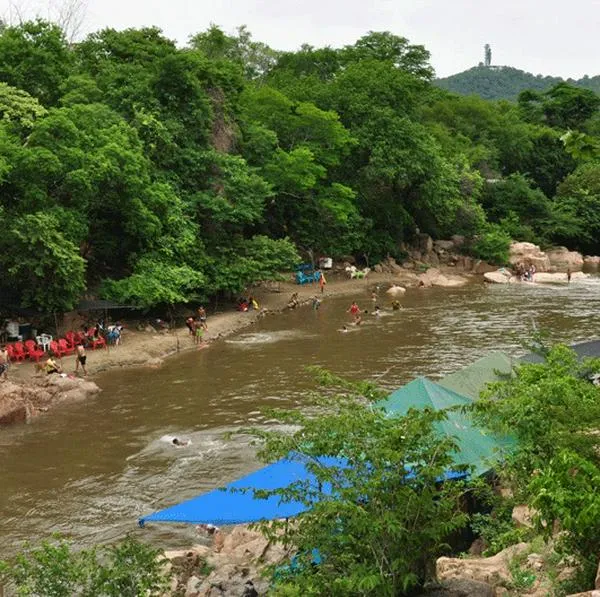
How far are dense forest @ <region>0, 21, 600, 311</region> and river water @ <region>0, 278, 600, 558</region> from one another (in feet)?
16.1

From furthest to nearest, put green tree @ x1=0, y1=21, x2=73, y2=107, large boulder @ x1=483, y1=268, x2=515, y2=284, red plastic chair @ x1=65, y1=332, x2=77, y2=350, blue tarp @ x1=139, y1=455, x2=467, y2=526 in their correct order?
large boulder @ x1=483, y1=268, x2=515, y2=284 < green tree @ x1=0, y1=21, x2=73, y2=107 < red plastic chair @ x1=65, y1=332, x2=77, y2=350 < blue tarp @ x1=139, y1=455, x2=467, y2=526

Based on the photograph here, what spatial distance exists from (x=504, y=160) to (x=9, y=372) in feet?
194

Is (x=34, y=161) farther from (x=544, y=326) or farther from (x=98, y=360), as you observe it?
(x=544, y=326)

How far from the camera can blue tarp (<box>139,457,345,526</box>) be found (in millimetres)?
12938

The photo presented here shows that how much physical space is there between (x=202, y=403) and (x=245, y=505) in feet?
35.2

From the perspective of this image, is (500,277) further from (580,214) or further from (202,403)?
(202,403)

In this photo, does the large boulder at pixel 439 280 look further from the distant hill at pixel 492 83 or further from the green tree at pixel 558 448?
the distant hill at pixel 492 83

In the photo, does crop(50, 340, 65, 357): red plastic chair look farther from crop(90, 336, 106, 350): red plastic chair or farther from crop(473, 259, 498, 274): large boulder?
crop(473, 259, 498, 274): large boulder

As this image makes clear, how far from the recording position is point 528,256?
5478cm

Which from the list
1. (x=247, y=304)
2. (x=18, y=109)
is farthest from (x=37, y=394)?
(x=247, y=304)

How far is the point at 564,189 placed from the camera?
66.8m

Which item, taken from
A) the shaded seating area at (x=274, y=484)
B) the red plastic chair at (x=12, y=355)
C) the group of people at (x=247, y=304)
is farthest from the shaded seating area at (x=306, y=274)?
the shaded seating area at (x=274, y=484)

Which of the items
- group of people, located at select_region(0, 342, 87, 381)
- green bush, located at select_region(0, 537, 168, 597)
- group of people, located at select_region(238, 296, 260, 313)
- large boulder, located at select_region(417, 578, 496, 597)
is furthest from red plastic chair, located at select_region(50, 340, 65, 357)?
large boulder, located at select_region(417, 578, 496, 597)

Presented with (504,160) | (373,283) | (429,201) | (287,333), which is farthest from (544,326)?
(504,160)
